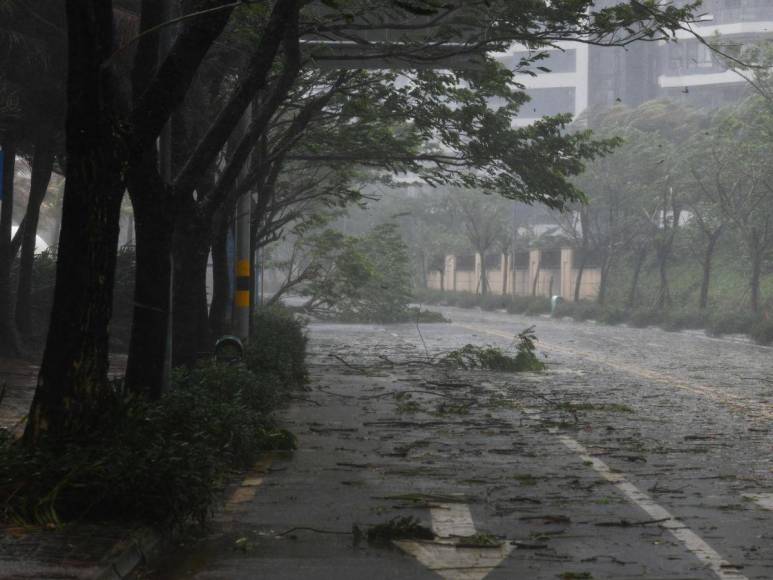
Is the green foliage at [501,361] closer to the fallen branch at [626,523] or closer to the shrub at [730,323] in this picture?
the fallen branch at [626,523]

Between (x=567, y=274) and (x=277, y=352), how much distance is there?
193ft

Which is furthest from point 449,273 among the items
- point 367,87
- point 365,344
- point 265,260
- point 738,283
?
point 367,87

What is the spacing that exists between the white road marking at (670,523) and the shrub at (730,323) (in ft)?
109

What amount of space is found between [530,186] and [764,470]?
11.1 m

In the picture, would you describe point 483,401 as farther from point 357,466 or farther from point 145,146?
point 145,146

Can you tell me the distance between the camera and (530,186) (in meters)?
21.4

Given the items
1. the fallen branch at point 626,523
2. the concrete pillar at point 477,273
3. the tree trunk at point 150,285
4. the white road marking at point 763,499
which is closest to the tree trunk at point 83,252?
the tree trunk at point 150,285

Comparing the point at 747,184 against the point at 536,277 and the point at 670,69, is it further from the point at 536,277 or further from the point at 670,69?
the point at 670,69

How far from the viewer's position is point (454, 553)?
290 inches

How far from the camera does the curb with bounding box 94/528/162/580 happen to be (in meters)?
6.34

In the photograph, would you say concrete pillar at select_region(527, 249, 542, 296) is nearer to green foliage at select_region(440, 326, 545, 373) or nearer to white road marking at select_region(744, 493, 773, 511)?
green foliage at select_region(440, 326, 545, 373)

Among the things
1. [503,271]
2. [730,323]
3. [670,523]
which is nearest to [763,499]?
[670,523]

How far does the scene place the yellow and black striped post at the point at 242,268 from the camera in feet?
61.3

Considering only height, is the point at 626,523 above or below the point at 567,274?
below
